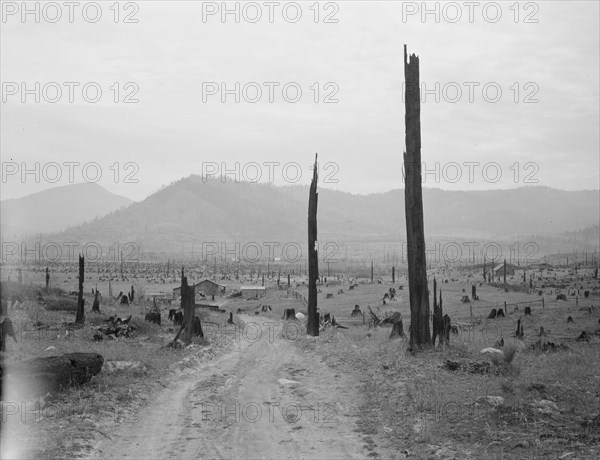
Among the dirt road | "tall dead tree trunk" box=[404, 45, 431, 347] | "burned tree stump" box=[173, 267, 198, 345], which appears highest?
"tall dead tree trunk" box=[404, 45, 431, 347]

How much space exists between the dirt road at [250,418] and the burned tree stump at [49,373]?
158 centimetres

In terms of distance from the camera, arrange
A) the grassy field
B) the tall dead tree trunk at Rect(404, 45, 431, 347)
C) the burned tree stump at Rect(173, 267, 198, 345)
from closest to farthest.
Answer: the grassy field < the tall dead tree trunk at Rect(404, 45, 431, 347) < the burned tree stump at Rect(173, 267, 198, 345)

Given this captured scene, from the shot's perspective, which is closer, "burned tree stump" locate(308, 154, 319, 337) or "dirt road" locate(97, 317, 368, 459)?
"dirt road" locate(97, 317, 368, 459)

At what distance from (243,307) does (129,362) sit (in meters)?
40.7

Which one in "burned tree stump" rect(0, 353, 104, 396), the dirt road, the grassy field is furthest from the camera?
"burned tree stump" rect(0, 353, 104, 396)

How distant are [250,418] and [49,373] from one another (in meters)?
3.85

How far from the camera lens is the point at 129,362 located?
14.4m

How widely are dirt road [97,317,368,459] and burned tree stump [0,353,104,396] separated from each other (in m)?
1.58

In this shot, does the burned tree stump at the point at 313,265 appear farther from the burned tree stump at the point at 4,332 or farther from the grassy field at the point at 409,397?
the burned tree stump at the point at 4,332

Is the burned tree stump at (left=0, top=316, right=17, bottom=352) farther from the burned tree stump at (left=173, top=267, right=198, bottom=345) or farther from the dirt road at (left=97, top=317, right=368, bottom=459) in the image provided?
the dirt road at (left=97, top=317, right=368, bottom=459)

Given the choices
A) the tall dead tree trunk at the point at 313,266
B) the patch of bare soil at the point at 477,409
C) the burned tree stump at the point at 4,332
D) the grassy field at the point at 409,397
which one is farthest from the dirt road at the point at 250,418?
the tall dead tree trunk at the point at 313,266

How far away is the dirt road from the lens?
871cm

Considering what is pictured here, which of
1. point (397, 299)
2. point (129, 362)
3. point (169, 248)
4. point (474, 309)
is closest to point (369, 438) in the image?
point (129, 362)

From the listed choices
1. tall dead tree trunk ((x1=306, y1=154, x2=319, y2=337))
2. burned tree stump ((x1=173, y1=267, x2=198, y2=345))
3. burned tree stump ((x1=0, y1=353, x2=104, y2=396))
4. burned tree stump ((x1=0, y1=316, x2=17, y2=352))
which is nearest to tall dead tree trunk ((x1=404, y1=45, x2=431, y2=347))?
burned tree stump ((x1=173, y1=267, x2=198, y2=345))
